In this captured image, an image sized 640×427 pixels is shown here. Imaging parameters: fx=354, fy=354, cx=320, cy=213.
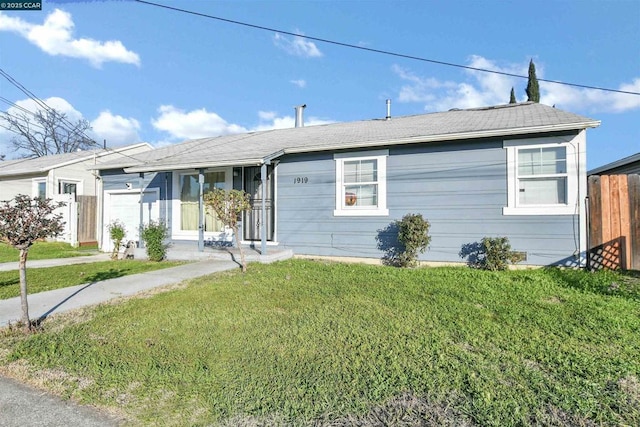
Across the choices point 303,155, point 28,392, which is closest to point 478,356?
point 28,392

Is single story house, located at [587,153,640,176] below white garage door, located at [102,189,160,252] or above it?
above

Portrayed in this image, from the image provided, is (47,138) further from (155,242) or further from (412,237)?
(412,237)

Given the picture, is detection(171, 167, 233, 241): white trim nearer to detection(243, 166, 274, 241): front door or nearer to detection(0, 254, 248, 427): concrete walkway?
detection(243, 166, 274, 241): front door

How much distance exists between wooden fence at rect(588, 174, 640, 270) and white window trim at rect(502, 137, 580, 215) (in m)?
0.37

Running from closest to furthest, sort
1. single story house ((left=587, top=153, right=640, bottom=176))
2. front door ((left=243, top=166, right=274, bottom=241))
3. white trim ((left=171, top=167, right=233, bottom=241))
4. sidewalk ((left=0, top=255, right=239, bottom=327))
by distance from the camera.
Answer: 1. sidewalk ((left=0, top=255, right=239, bottom=327))
2. front door ((left=243, top=166, right=274, bottom=241))
3. single story house ((left=587, top=153, right=640, bottom=176))
4. white trim ((left=171, top=167, right=233, bottom=241))

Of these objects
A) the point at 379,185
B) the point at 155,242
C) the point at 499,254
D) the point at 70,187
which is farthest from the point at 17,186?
the point at 499,254

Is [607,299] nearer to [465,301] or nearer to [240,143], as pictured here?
[465,301]

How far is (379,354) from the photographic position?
3555 mm

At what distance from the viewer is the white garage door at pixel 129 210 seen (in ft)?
40.9

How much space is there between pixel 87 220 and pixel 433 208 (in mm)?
14891

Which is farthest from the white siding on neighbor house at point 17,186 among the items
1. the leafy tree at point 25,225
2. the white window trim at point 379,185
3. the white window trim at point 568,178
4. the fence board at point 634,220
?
the fence board at point 634,220

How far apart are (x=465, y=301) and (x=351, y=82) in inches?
483

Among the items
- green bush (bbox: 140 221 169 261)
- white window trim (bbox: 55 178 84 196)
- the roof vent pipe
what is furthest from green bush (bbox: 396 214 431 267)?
white window trim (bbox: 55 178 84 196)

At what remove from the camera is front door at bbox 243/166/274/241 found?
10.7m
